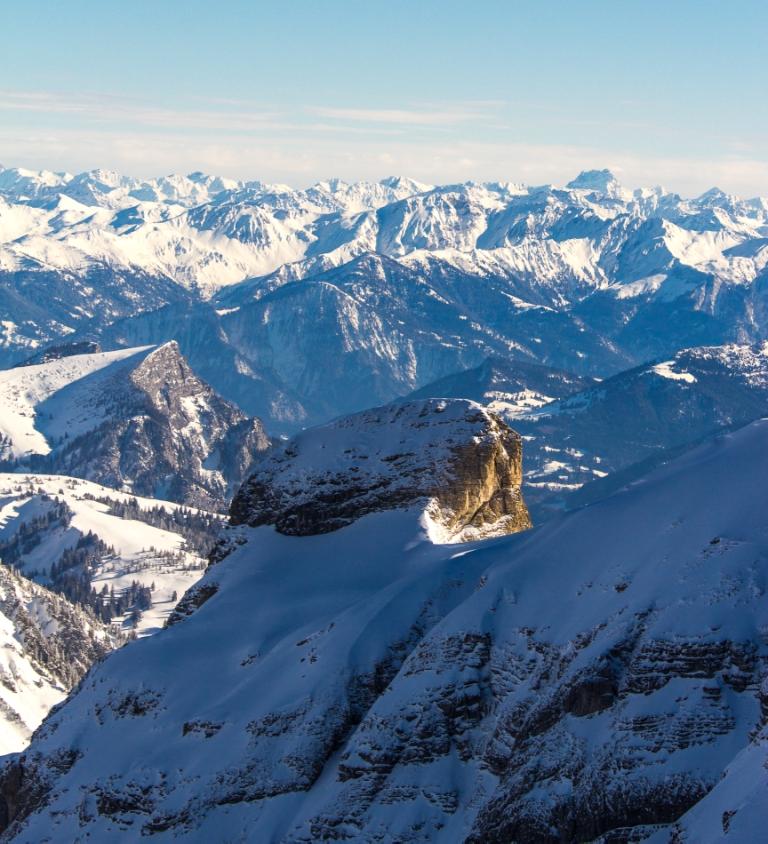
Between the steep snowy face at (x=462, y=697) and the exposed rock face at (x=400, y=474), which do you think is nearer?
the steep snowy face at (x=462, y=697)

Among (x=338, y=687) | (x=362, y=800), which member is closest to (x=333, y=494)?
(x=338, y=687)

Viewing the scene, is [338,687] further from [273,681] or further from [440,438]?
[440,438]

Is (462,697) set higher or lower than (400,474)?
lower

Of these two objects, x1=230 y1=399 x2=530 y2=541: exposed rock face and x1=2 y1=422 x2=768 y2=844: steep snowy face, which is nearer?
x1=2 y1=422 x2=768 y2=844: steep snowy face

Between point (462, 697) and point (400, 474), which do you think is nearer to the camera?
point (462, 697)
